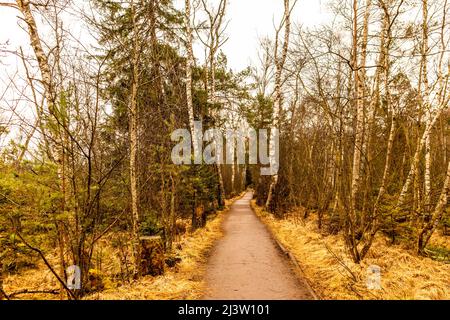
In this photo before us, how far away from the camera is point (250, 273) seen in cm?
672

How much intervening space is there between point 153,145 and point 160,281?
139 inches

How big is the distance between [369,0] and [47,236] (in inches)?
435

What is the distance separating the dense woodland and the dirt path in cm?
153

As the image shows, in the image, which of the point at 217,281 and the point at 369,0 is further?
the point at 369,0

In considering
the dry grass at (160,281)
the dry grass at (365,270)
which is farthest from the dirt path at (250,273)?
the dry grass at (365,270)

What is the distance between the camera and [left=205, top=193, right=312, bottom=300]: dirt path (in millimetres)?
5516

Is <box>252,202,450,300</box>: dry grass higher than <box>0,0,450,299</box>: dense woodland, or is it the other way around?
<box>0,0,450,299</box>: dense woodland

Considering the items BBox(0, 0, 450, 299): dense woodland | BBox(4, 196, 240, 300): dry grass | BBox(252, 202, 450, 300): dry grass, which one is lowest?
BBox(4, 196, 240, 300): dry grass

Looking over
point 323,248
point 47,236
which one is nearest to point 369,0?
point 323,248

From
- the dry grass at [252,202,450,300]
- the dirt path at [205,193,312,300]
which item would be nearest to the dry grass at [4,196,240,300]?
the dirt path at [205,193,312,300]

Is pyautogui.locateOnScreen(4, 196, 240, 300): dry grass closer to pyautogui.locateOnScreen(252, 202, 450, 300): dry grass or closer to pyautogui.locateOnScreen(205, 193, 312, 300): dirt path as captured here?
pyautogui.locateOnScreen(205, 193, 312, 300): dirt path

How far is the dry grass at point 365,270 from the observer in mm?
5270
